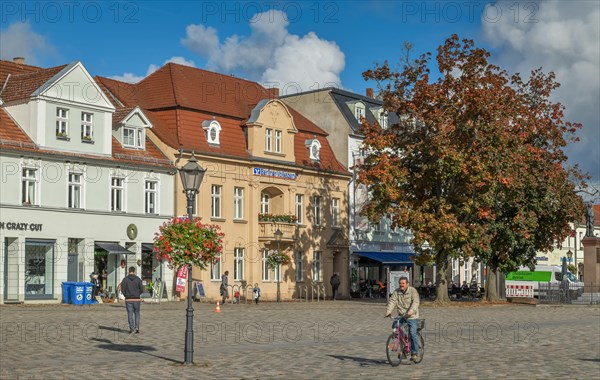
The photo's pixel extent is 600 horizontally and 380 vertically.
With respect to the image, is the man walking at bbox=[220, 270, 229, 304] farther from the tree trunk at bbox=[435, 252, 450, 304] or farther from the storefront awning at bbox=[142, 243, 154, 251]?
the tree trunk at bbox=[435, 252, 450, 304]

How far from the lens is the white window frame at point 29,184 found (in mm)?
45125

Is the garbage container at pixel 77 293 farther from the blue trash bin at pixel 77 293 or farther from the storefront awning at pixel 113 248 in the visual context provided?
the storefront awning at pixel 113 248

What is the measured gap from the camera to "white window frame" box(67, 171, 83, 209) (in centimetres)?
4728

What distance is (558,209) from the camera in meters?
54.5

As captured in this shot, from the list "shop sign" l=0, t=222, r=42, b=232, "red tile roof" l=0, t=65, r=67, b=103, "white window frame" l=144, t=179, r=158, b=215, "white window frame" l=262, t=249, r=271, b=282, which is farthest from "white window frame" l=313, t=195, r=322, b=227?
"shop sign" l=0, t=222, r=42, b=232

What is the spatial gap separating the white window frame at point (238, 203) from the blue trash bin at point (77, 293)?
540 inches

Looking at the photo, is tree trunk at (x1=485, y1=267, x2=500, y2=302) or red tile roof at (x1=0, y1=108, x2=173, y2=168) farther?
tree trunk at (x1=485, y1=267, x2=500, y2=302)

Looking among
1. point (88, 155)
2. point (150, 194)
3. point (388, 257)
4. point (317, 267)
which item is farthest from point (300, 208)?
point (88, 155)

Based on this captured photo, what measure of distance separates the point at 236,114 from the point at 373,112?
16.6 metres

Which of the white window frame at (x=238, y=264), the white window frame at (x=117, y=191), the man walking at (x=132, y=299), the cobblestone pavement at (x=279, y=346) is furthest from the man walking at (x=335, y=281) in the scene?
the man walking at (x=132, y=299)

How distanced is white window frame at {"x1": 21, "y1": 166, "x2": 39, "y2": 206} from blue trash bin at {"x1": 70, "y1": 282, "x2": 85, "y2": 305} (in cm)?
406

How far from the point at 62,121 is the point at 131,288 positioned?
20.7 meters

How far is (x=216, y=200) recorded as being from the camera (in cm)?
5625

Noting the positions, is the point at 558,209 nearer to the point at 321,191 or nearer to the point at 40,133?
the point at 321,191
